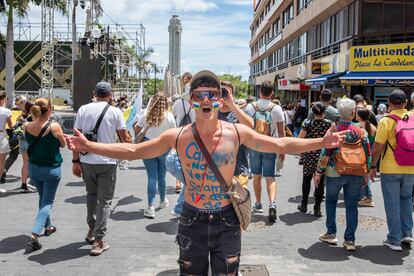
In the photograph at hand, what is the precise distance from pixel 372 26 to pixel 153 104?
16573mm

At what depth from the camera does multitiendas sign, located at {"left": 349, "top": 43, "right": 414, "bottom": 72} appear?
18.6 m

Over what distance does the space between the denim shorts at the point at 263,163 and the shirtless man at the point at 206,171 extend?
3383 millimetres

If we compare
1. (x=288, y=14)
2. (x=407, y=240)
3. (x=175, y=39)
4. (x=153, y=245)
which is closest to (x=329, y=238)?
(x=407, y=240)

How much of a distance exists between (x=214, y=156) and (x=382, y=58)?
17926 millimetres

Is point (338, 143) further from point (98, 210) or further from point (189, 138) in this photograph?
point (98, 210)

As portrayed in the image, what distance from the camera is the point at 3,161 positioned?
842 cm

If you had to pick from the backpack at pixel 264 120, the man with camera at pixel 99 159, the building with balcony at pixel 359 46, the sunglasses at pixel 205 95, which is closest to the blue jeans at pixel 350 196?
the backpack at pixel 264 120

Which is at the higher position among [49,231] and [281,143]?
[281,143]

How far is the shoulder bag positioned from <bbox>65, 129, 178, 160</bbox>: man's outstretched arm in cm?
22

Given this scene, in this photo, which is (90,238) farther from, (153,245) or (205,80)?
(205,80)

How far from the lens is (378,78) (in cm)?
1803

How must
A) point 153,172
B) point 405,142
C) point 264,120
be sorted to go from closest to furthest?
point 405,142 → point 264,120 → point 153,172

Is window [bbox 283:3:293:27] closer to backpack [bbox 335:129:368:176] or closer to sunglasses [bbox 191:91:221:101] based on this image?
backpack [bbox 335:129:368:176]

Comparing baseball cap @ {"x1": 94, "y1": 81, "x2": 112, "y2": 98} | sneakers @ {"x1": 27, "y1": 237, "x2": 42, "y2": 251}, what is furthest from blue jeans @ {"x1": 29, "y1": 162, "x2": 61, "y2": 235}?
baseball cap @ {"x1": 94, "y1": 81, "x2": 112, "y2": 98}
